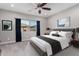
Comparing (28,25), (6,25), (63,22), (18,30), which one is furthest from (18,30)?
(63,22)

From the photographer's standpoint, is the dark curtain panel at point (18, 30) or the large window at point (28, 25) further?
the large window at point (28, 25)

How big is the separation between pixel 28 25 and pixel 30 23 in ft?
0.94

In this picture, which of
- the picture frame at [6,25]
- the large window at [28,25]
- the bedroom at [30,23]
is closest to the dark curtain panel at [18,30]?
the bedroom at [30,23]

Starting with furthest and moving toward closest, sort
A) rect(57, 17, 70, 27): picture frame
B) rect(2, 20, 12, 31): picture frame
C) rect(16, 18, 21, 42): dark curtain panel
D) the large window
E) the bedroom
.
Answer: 1. the large window
2. rect(16, 18, 21, 42): dark curtain panel
3. rect(2, 20, 12, 31): picture frame
4. rect(57, 17, 70, 27): picture frame
5. the bedroom

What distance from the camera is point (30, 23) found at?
7332 millimetres

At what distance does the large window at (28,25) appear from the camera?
689 cm

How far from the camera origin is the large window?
6886 millimetres

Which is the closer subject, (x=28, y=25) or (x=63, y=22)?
(x=63, y=22)

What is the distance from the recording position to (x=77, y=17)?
4402mm

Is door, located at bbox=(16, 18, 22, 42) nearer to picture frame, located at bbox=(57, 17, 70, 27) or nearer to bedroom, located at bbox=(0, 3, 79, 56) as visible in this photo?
bedroom, located at bbox=(0, 3, 79, 56)

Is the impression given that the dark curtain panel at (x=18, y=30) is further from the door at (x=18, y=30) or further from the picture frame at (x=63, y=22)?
the picture frame at (x=63, y=22)

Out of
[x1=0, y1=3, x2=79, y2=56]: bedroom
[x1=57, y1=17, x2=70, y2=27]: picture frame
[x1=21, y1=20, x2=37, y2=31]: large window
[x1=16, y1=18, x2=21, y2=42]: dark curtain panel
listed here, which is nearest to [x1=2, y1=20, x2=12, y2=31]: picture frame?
[x1=0, y1=3, x2=79, y2=56]: bedroom

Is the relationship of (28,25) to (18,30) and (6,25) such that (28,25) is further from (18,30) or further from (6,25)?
(6,25)

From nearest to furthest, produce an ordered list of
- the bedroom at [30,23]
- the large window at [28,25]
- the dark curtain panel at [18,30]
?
the bedroom at [30,23] < the dark curtain panel at [18,30] < the large window at [28,25]
